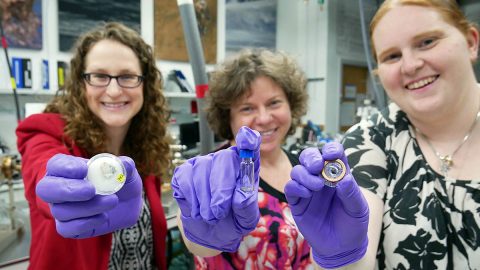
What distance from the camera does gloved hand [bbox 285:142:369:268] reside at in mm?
625

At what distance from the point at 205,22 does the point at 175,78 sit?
3.16 feet

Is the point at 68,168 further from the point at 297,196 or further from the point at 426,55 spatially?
the point at 426,55

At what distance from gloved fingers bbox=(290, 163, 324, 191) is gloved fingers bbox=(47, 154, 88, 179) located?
408 mm

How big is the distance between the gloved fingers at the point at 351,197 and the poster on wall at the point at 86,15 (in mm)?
2596

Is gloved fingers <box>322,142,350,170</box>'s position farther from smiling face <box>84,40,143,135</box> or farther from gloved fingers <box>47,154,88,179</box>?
smiling face <box>84,40,143,135</box>

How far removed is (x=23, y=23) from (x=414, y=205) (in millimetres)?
2943

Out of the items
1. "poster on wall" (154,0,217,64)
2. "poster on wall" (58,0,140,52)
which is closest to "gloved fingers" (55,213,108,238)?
"poster on wall" (58,0,140,52)

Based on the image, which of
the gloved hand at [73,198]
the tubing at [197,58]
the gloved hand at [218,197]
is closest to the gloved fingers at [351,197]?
the gloved hand at [218,197]

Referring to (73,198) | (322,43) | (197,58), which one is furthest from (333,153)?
(322,43)

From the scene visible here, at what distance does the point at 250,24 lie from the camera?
457 cm

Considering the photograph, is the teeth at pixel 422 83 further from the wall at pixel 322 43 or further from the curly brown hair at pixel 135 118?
the wall at pixel 322 43

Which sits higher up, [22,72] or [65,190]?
[22,72]

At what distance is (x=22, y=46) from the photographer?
2.58 m

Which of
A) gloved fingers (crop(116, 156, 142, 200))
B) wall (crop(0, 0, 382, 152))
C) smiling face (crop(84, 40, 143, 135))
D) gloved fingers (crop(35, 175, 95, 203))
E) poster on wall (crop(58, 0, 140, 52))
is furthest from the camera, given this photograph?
wall (crop(0, 0, 382, 152))
